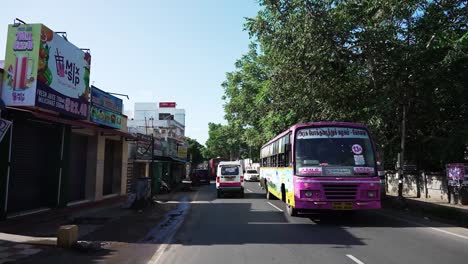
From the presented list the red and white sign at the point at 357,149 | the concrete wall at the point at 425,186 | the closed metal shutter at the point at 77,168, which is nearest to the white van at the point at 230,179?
the closed metal shutter at the point at 77,168

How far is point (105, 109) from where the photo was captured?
22.9 meters

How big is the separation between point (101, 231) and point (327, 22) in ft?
41.3

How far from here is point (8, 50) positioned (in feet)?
49.5

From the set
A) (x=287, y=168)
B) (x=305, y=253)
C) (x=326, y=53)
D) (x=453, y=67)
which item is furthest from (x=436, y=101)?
(x=305, y=253)

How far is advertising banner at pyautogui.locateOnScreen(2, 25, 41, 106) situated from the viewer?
1469cm

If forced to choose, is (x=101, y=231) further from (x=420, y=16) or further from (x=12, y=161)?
(x=420, y=16)

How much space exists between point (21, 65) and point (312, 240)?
11.0 m

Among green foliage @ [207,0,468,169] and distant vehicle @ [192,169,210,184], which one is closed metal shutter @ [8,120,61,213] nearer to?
green foliage @ [207,0,468,169]

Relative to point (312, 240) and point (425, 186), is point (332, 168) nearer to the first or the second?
point (312, 240)

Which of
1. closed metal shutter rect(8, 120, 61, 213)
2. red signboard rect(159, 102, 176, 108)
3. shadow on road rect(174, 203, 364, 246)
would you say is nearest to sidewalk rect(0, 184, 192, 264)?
closed metal shutter rect(8, 120, 61, 213)

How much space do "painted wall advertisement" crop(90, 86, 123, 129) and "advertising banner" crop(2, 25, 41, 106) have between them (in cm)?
605

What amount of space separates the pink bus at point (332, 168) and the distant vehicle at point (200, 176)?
32134 millimetres

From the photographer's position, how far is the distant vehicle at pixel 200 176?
4712 cm

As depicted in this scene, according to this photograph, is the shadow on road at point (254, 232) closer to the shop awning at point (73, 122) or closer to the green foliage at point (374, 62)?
the shop awning at point (73, 122)
